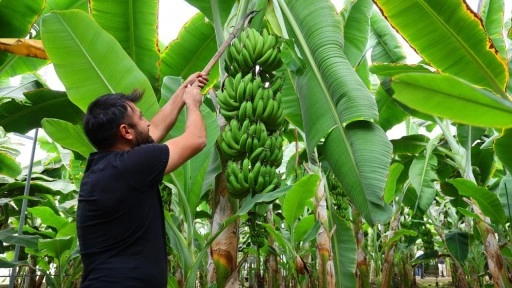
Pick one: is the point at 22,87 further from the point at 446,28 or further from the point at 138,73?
the point at 446,28

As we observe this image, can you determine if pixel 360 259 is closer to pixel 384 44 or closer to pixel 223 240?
pixel 384 44

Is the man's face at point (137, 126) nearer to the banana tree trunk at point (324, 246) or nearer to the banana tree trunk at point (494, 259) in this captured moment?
the banana tree trunk at point (324, 246)

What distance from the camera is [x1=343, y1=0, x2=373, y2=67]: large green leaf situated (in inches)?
99.0

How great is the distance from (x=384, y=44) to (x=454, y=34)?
136 cm

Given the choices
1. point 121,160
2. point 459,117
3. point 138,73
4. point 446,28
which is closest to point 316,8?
point 446,28

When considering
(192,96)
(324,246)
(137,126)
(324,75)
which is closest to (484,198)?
(324,246)

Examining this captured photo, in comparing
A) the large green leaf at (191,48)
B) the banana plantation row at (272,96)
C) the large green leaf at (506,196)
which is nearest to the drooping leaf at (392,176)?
the banana plantation row at (272,96)

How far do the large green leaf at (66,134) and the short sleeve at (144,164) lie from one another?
79 cm

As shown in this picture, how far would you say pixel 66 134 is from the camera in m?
1.82

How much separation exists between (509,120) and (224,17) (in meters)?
1.26

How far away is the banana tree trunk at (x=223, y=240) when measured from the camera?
138 centimetres

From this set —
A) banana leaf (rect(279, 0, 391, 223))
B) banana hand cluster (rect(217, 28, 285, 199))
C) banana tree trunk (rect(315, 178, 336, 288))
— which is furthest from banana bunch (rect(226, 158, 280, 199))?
banana tree trunk (rect(315, 178, 336, 288))

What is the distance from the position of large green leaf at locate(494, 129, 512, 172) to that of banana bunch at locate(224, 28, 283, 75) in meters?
1.15

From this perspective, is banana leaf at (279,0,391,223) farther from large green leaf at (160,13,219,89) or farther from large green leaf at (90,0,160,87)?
large green leaf at (90,0,160,87)
